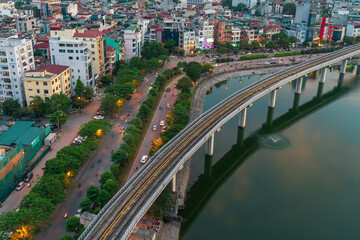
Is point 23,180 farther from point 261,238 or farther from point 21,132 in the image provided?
point 261,238

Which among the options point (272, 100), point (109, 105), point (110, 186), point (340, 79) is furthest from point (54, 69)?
point (340, 79)

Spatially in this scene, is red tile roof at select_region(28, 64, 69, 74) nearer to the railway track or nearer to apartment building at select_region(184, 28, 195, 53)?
the railway track

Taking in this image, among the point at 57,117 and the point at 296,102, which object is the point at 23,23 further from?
the point at 296,102

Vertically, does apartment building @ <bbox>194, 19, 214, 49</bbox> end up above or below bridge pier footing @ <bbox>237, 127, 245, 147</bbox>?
above

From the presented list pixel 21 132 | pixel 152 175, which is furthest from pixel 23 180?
pixel 152 175

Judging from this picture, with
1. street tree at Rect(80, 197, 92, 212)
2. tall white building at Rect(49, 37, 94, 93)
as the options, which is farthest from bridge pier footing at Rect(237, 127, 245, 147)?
tall white building at Rect(49, 37, 94, 93)
